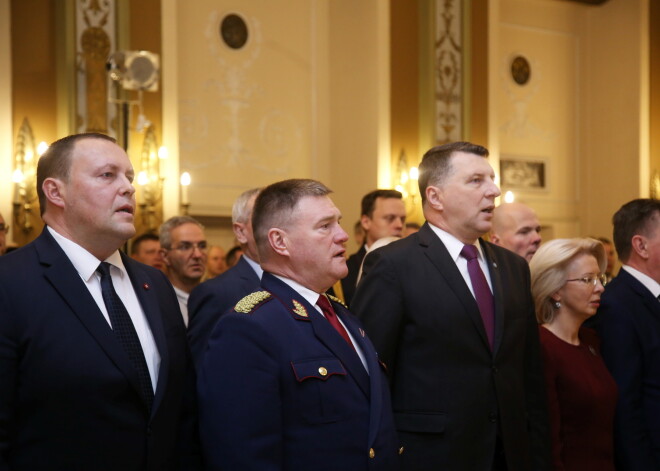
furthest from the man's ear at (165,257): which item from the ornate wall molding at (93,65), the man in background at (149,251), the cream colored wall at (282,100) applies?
the cream colored wall at (282,100)

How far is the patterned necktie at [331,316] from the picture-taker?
7.87ft

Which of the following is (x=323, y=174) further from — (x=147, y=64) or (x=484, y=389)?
(x=484, y=389)

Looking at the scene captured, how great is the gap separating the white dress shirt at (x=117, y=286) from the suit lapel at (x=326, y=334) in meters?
0.36

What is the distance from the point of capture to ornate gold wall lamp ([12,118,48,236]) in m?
7.51

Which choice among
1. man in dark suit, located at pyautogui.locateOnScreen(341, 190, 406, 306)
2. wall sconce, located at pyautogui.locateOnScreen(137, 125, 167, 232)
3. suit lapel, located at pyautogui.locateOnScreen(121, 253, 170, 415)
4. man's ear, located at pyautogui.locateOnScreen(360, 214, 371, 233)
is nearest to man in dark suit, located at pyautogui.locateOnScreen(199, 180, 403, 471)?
suit lapel, located at pyautogui.locateOnScreen(121, 253, 170, 415)

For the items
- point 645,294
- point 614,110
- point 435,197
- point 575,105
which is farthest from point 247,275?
point 575,105

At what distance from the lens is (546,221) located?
452 inches

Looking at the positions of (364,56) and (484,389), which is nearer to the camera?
(484,389)

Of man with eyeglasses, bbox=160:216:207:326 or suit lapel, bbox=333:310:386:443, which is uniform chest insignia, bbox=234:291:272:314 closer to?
suit lapel, bbox=333:310:386:443

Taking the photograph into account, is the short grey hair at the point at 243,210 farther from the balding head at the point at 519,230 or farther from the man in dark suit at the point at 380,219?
the man in dark suit at the point at 380,219

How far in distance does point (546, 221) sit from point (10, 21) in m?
7.11

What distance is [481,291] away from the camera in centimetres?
295

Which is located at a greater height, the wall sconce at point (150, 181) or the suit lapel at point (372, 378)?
the wall sconce at point (150, 181)

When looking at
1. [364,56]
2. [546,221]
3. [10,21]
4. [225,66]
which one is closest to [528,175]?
[546,221]
